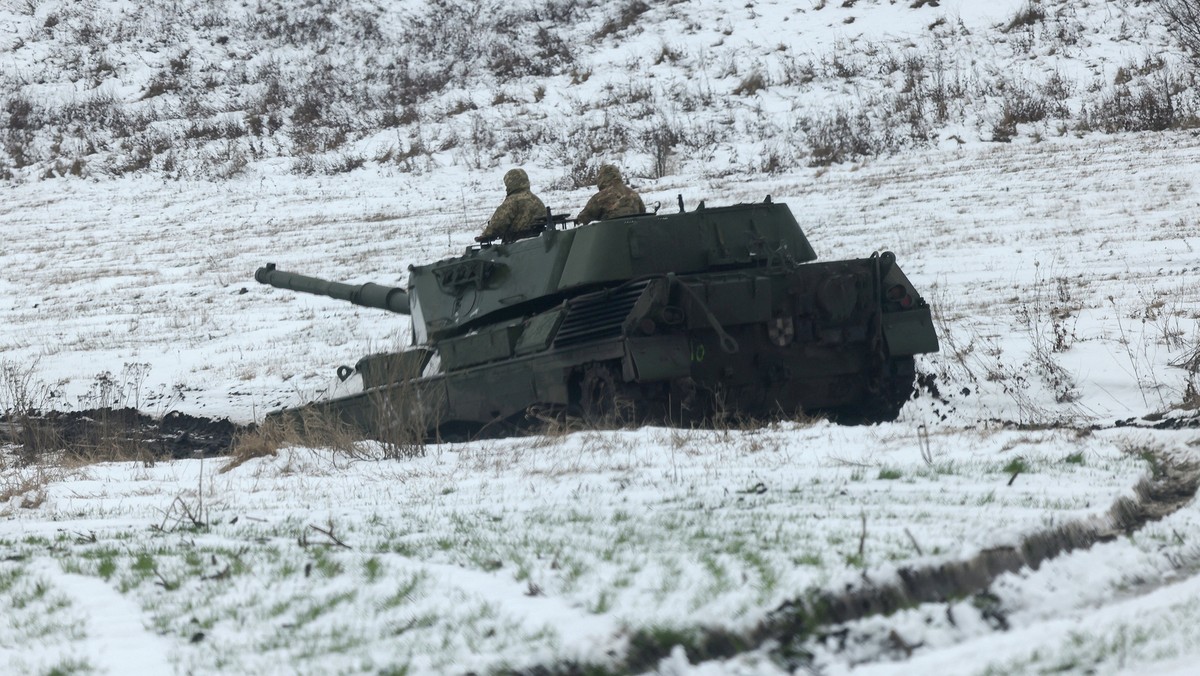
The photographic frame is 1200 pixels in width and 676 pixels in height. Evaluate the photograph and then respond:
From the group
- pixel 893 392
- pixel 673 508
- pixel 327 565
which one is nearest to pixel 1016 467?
pixel 673 508

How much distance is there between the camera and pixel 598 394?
9172mm

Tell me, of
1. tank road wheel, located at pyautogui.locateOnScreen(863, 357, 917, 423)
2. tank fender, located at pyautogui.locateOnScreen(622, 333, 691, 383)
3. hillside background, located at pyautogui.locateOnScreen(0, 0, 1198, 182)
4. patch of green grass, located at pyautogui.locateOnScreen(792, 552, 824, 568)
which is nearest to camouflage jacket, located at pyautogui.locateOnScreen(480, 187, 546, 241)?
tank fender, located at pyautogui.locateOnScreen(622, 333, 691, 383)

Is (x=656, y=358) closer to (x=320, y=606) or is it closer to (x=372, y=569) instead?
(x=372, y=569)

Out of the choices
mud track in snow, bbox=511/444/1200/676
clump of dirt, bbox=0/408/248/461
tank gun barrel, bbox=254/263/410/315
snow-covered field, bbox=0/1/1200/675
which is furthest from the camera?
tank gun barrel, bbox=254/263/410/315

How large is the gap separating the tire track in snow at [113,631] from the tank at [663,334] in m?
3.84

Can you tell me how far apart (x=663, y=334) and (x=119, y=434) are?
5007mm

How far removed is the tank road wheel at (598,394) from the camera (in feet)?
29.4

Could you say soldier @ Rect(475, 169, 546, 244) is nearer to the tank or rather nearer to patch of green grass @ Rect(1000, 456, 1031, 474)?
the tank

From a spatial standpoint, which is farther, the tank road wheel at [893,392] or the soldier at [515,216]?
the soldier at [515,216]

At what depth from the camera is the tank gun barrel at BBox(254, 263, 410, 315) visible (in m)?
12.4

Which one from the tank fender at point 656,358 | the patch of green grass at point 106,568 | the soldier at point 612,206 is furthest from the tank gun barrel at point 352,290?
the patch of green grass at point 106,568

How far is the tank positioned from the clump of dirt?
1909mm

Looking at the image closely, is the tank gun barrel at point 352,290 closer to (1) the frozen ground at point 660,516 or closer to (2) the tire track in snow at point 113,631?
(1) the frozen ground at point 660,516

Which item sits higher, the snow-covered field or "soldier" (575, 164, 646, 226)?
"soldier" (575, 164, 646, 226)
